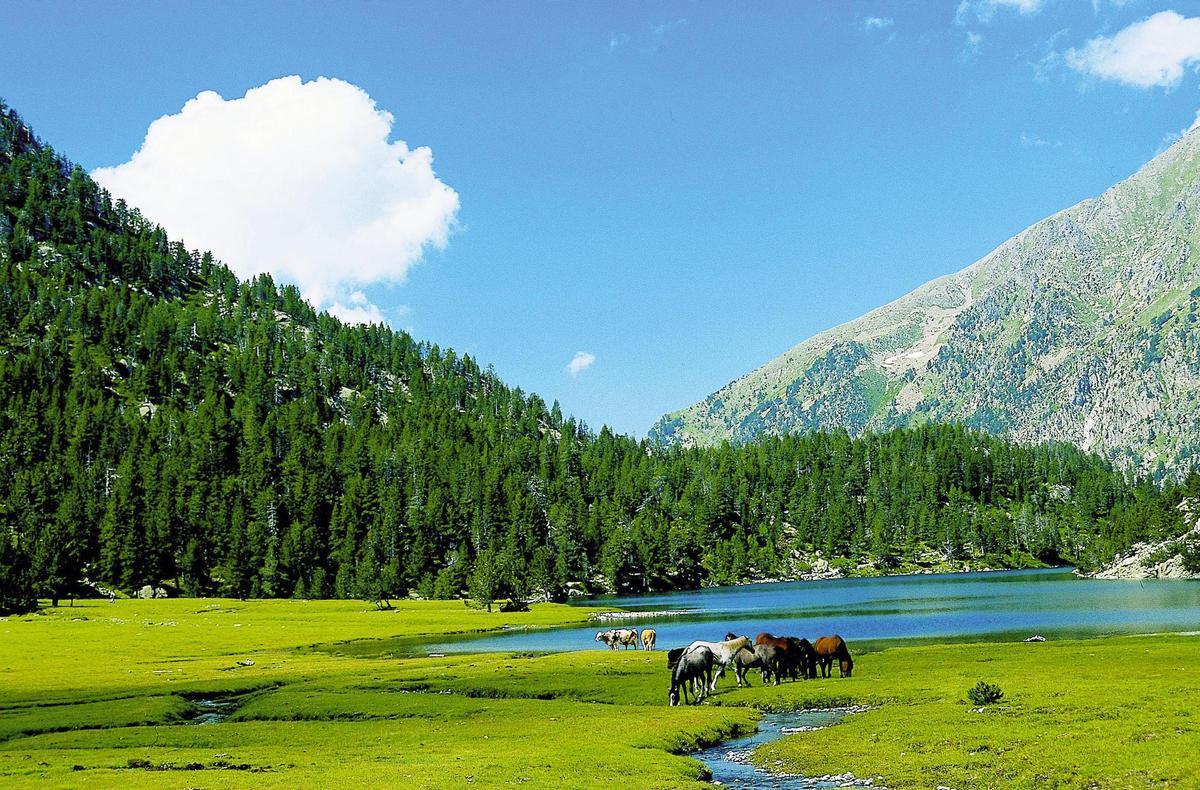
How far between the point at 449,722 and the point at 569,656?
32.4m

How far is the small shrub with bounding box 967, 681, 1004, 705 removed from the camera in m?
40.0

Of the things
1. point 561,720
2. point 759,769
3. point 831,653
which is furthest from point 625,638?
point 759,769

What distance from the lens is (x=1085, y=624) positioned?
309ft

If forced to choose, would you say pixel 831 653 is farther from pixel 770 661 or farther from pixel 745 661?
pixel 745 661

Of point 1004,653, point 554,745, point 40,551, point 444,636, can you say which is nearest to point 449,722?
point 554,745

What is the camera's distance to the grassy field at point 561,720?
97.1ft

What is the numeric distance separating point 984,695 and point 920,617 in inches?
3202

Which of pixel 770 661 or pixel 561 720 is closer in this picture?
pixel 561 720

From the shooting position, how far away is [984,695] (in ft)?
131

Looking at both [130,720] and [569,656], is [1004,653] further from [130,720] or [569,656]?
[130,720]

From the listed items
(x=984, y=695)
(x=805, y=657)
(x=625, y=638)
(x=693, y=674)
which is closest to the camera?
(x=984, y=695)

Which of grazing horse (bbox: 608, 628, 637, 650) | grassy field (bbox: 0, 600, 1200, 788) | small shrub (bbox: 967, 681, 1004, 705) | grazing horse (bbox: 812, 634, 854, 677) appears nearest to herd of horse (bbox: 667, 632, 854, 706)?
grazing horse (bbox: 812, 634, 854, 677)

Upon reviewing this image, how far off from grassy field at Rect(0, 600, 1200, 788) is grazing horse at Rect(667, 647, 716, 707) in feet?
4.49

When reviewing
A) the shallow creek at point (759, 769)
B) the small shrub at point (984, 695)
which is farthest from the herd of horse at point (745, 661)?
the small shrub at point (984, 695)
